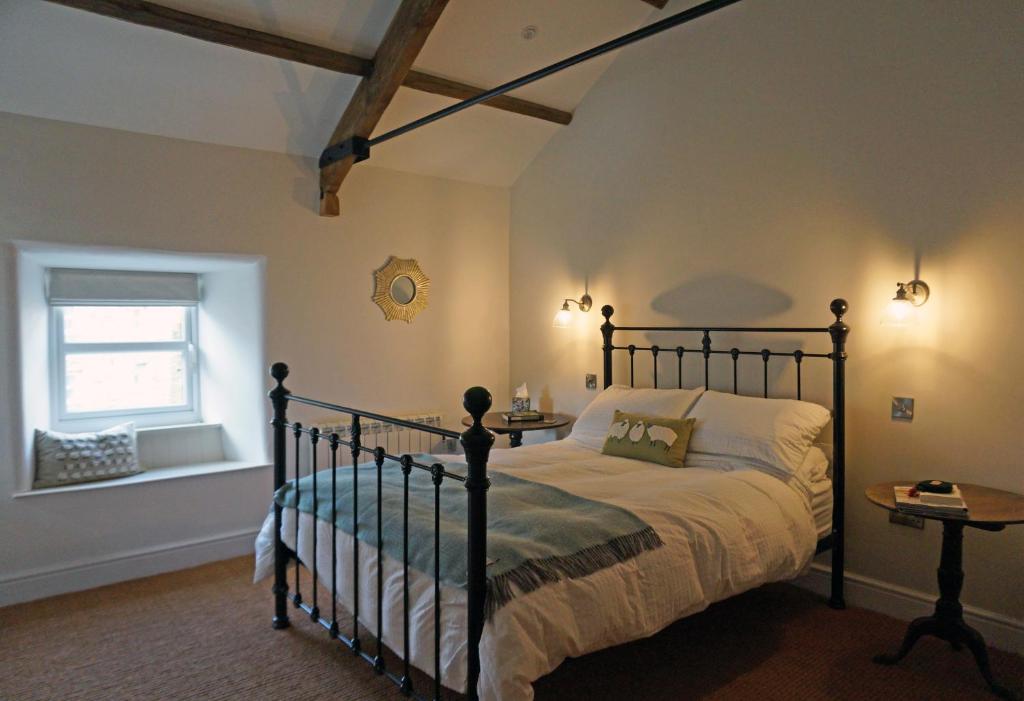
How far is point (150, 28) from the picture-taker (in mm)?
3084

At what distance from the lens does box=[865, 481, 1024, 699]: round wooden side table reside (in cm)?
241

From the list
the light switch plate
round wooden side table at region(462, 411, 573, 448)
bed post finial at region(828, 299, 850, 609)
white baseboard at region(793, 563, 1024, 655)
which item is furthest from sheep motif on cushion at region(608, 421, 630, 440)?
the light switch plate

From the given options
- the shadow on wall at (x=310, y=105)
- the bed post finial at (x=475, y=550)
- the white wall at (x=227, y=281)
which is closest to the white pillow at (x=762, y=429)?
the bed post finial at (x=475, y=550)

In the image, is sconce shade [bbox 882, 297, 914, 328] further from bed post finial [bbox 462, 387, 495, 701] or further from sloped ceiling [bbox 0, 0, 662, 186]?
sloped ceiling [bbox 0, 0, 662, 186]

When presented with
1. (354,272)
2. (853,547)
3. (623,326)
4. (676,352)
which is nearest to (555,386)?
(623,326)

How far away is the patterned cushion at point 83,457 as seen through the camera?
3574mm

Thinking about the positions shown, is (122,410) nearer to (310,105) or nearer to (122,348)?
(122,348)

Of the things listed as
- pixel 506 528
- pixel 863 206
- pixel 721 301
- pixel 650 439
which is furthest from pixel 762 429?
pixel 506 528

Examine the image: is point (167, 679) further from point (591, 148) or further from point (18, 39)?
point (591, 148)

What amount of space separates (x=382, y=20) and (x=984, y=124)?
8.79ft

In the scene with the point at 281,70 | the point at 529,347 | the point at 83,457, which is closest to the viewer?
the point at 281,70

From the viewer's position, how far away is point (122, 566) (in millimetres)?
3584

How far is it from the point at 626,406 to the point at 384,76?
2103 mm

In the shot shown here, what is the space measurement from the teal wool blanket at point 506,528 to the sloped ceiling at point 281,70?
2.08 metres
